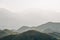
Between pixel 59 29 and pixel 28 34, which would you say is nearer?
pixel 28 34

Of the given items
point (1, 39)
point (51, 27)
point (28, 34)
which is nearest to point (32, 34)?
point (28, 34)

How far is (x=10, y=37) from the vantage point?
98.1 m

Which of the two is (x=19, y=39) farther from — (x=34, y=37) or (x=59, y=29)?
(x=59, y=29)

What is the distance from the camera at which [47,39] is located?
9331 centimetres

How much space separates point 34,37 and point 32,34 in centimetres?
324

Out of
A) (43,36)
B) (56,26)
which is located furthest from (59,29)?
(43,36)

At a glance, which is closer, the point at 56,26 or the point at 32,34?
the point at 32,34

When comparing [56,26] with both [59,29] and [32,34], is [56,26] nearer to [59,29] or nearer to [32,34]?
[59,29]

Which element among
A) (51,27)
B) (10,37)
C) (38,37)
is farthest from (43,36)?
(51,27)

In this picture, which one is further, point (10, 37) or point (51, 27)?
point (51, 27)

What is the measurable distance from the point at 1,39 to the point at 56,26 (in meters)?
80.0

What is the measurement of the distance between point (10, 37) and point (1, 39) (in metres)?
5.39

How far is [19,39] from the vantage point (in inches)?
3723

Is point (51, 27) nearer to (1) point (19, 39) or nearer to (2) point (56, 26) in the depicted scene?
(2) point (56, 26)
